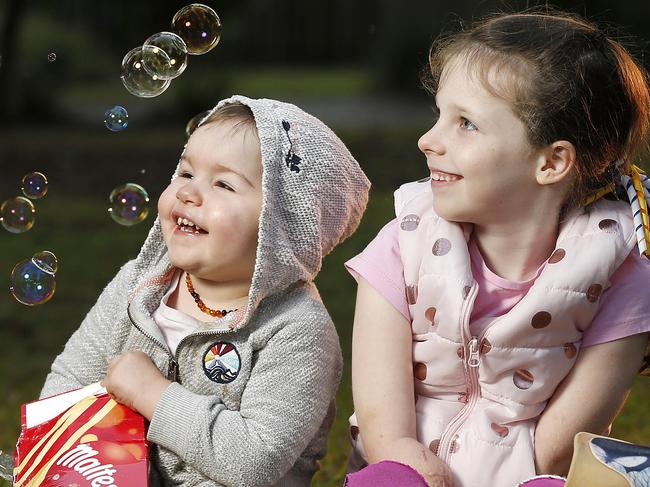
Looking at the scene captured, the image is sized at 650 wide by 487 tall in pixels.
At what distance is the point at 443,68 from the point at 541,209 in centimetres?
37

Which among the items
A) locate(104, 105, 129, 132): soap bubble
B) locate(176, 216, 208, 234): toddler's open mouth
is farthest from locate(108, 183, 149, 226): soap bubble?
locate(176, 216, 208, 234): toddler's open mouth

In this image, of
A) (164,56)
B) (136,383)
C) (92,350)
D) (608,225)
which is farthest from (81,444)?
(608,225)

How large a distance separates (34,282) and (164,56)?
0.66 metres

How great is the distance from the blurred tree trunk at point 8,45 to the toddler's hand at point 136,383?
9.65m

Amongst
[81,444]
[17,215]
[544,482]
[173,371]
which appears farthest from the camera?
[17,215]

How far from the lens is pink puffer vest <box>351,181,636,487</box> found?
2412mm

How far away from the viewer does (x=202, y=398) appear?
8.12ft

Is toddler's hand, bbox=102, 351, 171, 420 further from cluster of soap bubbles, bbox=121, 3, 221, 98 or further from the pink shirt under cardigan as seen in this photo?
cluster of soap bubbles, bbox=121, 3, 221, 98

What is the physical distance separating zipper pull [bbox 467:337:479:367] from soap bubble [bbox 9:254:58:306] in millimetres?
1089

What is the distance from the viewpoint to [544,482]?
7.39 feet

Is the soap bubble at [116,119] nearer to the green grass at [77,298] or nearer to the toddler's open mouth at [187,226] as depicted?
the toddler's open mouth at [187,226]

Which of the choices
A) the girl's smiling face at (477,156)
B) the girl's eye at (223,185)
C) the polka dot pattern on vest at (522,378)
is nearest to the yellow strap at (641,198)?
the girl's smiling face at (477,156)

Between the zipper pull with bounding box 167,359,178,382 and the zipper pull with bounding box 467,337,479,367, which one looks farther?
the zipper pull with bounding box 167,359,178,382

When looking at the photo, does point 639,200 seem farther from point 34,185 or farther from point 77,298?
point 77,298
